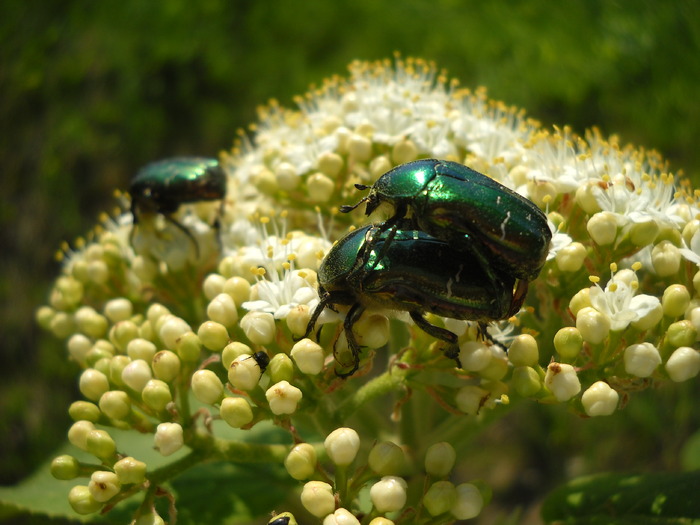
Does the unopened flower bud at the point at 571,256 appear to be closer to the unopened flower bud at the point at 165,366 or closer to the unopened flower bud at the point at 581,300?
the unopened flower bud at the point at 581,300

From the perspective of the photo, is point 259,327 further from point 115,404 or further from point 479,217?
point 479,217

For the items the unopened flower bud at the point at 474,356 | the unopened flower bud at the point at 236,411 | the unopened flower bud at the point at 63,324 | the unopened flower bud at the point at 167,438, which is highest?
the unopened flower bud at the point at 63,324

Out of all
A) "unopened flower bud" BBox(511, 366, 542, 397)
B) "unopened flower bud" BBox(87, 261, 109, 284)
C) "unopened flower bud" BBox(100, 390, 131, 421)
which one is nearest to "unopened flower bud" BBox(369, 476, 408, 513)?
"unopened flower bud" BBox(511, 366, 542, 397)

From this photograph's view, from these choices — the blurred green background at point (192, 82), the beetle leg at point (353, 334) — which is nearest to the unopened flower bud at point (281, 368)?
the beetle leg at point (353, 334)

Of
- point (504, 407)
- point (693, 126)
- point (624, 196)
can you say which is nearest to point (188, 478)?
point (504, 407)

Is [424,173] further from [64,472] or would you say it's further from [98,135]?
[98,135]
